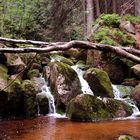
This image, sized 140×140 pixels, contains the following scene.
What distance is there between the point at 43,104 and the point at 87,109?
109 inches

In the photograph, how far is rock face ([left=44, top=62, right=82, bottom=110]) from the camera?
13580 millimetres

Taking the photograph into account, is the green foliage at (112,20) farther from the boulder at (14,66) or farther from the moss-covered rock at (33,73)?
the boulder at (14,66)

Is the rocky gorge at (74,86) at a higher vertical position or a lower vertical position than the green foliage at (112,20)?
lower

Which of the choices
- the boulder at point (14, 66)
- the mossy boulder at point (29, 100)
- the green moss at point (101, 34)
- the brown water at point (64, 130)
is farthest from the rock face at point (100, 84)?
the green moss at point (101, 34)

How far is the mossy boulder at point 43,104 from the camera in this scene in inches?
526

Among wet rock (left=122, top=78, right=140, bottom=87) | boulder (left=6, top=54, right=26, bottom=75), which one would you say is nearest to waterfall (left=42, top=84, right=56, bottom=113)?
boulder (left=6, top=54, right=26, bottom=75)

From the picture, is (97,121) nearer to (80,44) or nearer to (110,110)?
(110,110)

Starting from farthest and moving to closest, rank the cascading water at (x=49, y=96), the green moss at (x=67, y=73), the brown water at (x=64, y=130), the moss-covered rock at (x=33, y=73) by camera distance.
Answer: the moss-covered rock at (x=33, y=73) < the green moss at (x=67, y=73) < the cascading water at (x=49, y=96) < the brown water at (x=64, y=130)

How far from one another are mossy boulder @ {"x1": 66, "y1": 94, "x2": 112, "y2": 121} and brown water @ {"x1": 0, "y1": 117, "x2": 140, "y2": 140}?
0.41 metres

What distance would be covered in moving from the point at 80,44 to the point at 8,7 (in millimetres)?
21549

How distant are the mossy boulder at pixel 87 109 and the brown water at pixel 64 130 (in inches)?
16.1

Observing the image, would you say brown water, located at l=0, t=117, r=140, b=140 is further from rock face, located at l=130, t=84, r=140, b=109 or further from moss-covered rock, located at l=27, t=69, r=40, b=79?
moss-covered rock, located at l=27, t=69, r=40, b=79

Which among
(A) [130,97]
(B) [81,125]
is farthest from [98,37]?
(B) [81,125]

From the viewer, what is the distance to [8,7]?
23359 mm
